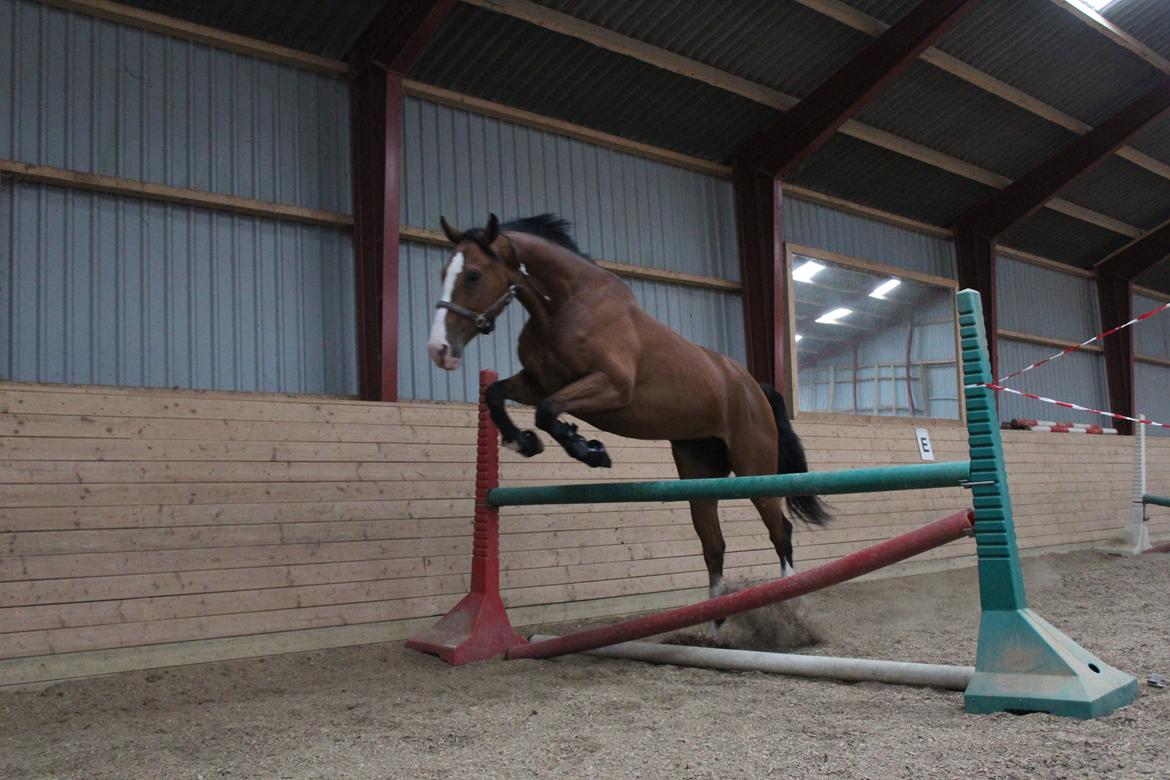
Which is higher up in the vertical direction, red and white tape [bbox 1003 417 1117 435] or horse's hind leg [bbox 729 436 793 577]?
red and white tape [bbox 1003 417 1117 435]

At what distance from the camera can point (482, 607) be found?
386 cm

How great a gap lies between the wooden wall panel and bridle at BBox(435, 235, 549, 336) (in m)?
1.91

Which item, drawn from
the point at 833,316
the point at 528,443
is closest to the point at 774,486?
the point at 528,443

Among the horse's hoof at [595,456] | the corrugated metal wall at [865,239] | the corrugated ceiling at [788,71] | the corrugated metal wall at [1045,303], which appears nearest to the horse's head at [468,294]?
the horse's hoof at [595,456]

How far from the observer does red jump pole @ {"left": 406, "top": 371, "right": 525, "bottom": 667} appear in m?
3.80

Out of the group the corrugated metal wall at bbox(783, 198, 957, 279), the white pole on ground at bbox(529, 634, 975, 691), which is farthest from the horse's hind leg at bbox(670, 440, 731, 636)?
the corrugated metal wall at bbox(783, 198, 957, 279)

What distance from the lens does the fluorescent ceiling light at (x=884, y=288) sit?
970cm

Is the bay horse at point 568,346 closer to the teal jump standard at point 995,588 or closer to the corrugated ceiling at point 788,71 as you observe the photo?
the teal jump standard at point 995,588

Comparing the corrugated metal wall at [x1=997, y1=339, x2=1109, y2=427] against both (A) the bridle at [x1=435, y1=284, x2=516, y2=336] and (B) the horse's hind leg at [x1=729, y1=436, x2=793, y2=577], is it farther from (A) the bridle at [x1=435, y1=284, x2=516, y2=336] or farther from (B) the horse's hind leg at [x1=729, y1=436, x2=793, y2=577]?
(A) the bridle at [x1=435, y1=284, x2=516, y2=336]

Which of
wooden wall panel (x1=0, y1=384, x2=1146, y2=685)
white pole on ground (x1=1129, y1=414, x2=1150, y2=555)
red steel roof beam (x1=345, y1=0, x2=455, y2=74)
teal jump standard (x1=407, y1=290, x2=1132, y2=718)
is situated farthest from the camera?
white pole on ground (x1=1129, y1=414, x2=1150, y2=555)

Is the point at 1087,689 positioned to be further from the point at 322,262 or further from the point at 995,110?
the point at 995,110

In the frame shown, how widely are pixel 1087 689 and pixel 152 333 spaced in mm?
4943

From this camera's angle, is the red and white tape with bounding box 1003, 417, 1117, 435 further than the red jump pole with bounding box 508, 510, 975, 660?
Yes

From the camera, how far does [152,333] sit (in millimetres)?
5168
